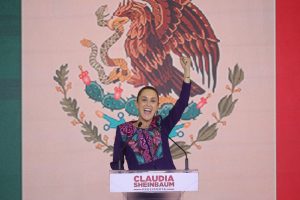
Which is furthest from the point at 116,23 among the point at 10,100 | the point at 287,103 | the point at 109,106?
the point at 287,103

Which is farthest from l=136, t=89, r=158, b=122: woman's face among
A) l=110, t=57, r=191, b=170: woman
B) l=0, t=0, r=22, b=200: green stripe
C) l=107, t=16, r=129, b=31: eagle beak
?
l=0, t=0, r=22, b=200: green stripe

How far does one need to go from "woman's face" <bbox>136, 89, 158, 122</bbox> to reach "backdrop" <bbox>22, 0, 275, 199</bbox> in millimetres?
520

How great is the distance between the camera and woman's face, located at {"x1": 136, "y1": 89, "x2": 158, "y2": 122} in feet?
8.27

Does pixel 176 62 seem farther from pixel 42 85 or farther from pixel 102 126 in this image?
pixel 42 85

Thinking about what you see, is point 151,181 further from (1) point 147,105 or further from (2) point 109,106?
(2) point 109,106

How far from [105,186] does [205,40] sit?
5.15 ft

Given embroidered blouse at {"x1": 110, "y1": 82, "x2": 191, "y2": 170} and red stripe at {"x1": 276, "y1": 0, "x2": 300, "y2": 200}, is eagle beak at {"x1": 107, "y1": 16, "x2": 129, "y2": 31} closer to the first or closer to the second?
embroidered blouse at {"x1": 110, "y1": 82, "x2": 191, "y2": 170}

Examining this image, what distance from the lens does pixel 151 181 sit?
1.80 metres

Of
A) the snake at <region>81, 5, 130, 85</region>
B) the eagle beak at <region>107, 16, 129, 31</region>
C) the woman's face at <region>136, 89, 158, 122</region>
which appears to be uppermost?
the eagle beak at <region>107, 16, 129, 31</region>

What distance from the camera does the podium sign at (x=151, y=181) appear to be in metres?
1.80

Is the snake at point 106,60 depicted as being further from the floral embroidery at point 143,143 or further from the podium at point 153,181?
the podium at point 153,181

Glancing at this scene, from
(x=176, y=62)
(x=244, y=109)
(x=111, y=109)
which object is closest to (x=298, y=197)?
(x=244, y=109)

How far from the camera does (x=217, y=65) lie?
310 centimetres

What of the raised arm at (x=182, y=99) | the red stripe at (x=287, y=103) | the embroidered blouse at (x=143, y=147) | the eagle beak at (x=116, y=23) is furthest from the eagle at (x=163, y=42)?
the embroidered blouse at (x=143, y=147)
